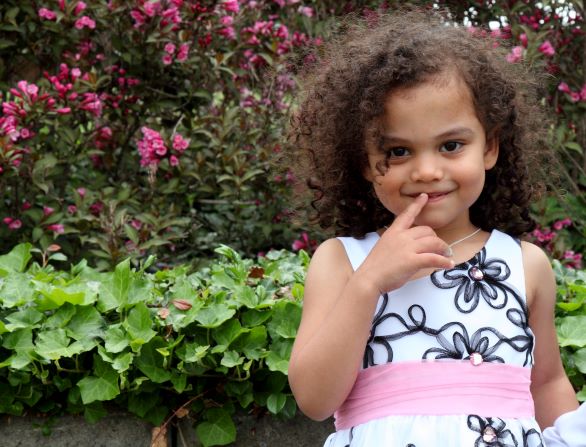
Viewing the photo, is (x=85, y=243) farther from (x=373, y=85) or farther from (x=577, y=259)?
(x=373, y=85)

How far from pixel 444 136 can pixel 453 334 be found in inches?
13.7

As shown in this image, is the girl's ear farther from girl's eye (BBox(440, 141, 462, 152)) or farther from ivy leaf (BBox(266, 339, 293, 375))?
ivy leaf (BBox(266, 339, 293, 375))

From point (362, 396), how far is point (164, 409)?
821mm

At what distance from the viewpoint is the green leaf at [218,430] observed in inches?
93.2

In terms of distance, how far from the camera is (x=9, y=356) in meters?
2.38

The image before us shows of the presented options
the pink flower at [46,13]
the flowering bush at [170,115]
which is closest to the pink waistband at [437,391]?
the flowering bush at [170,115]

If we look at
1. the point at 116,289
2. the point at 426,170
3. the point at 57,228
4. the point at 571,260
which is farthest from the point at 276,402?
the point at 571,260

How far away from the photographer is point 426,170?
1636 mm

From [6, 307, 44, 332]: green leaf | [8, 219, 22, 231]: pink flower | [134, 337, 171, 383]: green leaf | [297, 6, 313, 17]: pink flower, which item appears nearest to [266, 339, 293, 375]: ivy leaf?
[134, 337, 171, 383]: green leaf

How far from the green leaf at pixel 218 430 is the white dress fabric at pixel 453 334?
633 mm

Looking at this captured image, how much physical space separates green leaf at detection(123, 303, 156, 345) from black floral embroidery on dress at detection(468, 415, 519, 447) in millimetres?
912

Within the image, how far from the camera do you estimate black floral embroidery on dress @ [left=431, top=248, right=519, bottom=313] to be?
5.72ft

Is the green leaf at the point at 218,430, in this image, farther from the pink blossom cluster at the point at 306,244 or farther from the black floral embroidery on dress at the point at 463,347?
the pink blossom cluster at the point at 306,244

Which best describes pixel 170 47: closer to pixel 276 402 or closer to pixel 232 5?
pixel 232 5
